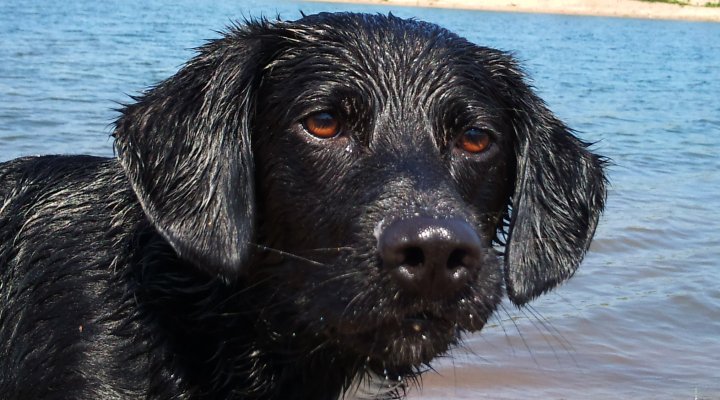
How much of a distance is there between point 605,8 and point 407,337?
70.9 m

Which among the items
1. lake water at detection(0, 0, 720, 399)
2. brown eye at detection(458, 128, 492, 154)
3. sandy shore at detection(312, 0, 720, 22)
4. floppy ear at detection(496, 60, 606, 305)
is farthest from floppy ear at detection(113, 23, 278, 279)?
sandy shore at detection(312, 0, 720, 22)

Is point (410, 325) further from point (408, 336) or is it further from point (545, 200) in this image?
point (545, 200)

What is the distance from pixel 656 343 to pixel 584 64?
19.0 m

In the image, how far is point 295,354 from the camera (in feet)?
10.8

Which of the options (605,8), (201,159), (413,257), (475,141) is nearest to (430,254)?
(413,257)

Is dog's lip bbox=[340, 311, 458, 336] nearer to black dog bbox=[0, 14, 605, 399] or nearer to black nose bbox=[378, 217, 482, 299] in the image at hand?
black dog bbox=[0, 14, 605, 399]

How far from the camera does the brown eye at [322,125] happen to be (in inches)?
123

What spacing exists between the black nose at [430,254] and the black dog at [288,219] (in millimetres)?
34

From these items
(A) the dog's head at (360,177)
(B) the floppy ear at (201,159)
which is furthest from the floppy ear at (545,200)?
(B) the floppy ear at (201,159)

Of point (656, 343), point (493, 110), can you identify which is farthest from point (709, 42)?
point (493, 110)

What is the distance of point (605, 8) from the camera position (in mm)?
70062

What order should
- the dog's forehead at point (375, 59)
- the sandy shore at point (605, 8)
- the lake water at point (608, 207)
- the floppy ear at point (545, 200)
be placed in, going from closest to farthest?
1. the dog's forehead at point (375, 59)
2. the floppy ear at point (545, 200)
3. the lake water at point (608, 207)
4. the sandy shore at point (605, 8)

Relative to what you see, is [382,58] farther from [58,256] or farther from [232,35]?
[58,256]

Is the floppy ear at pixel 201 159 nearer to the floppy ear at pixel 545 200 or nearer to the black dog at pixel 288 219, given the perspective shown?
the black dog at pixel 288 219
